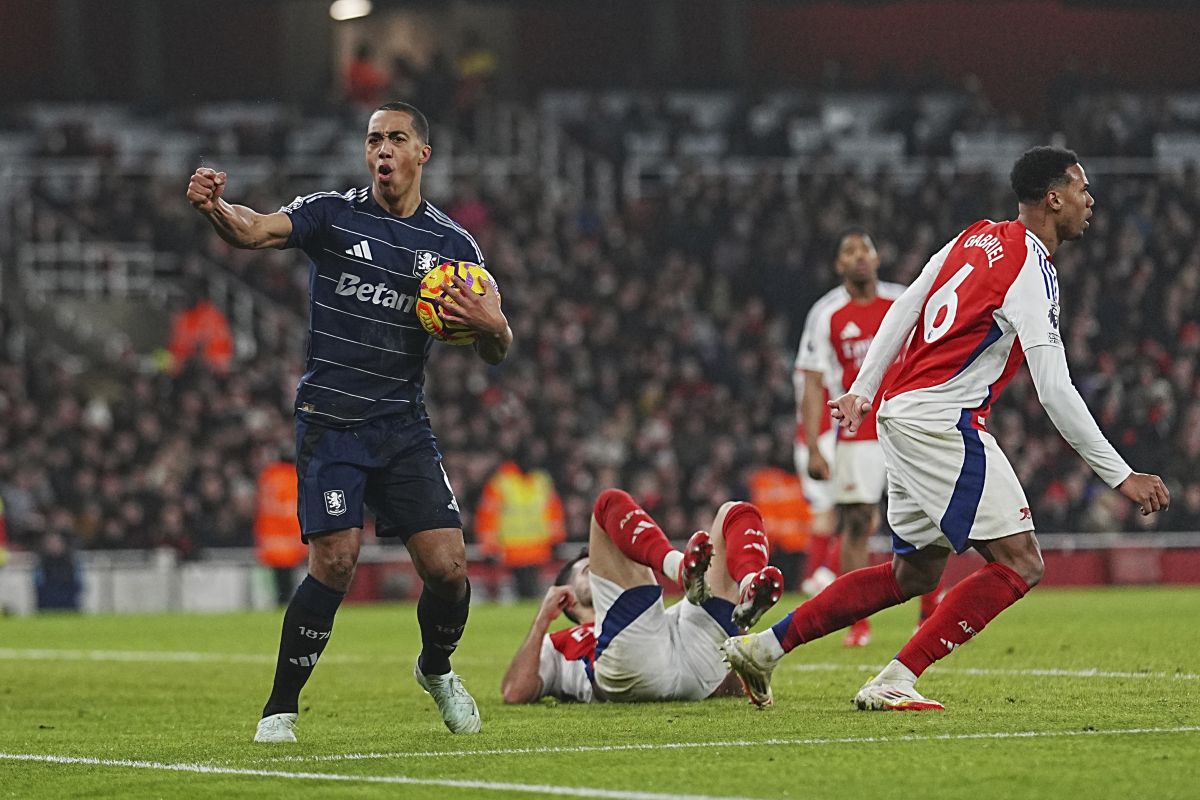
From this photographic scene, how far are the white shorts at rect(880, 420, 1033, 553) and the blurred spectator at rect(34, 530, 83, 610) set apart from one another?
51.0 ft

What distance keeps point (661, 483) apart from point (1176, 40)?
1586 centimetres

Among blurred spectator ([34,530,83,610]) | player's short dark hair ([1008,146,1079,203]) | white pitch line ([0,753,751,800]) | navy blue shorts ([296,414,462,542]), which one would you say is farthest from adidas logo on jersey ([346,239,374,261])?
blurred spectator ([34,530,83,610])

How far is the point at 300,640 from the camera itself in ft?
23.2

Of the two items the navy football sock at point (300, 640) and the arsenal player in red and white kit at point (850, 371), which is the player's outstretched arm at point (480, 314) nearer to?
the navy football sock at point (300, 640)

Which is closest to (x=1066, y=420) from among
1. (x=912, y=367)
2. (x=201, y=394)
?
(x=912, y=367)

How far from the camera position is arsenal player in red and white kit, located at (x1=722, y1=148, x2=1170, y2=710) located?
6918mm

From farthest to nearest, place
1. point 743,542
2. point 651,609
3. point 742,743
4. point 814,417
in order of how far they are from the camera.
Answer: point 814,417
point 651,609
point 743,542
point 742,743

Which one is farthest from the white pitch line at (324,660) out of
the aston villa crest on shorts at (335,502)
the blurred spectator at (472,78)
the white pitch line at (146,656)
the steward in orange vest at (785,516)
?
the blurred spectator at (472,78)

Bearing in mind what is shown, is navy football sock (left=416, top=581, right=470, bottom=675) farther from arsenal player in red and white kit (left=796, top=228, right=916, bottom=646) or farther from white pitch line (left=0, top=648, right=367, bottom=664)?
white pitch line (left=0, top=648, right=367, bottom=664)

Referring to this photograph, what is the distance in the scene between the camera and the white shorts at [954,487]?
22.8ft

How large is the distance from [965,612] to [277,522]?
47.8 feet

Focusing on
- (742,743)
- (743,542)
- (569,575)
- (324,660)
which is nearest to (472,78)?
(324,660)

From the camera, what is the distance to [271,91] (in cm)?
3444

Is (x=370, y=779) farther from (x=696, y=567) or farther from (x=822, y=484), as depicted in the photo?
(x=822, y=484)
